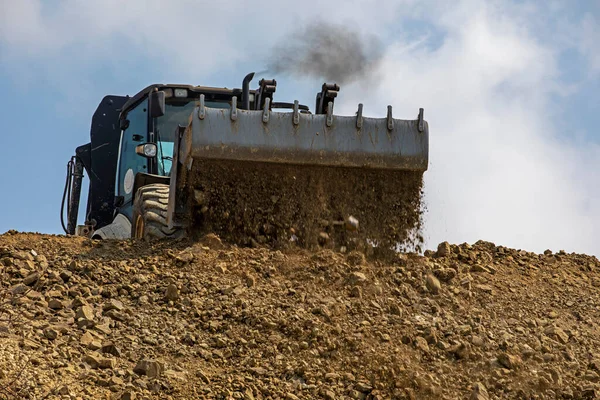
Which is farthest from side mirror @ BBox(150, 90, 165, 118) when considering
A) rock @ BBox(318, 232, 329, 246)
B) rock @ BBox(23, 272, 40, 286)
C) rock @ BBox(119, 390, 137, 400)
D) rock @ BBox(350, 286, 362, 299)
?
rock @ BBox(119, 390, 137, 400)

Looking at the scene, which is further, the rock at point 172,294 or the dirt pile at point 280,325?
the rock at point 172,294

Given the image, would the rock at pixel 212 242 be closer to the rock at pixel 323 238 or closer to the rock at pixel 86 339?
the rock at pixel 323 238

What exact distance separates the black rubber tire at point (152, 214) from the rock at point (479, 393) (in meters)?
3.06

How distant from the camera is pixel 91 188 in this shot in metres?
11.2

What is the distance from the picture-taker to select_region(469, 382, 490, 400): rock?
6.06 metres

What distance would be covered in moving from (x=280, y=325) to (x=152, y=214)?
2308mm

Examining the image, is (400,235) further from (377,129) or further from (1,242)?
(1,242)

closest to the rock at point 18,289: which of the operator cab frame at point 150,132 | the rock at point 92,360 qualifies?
the rock at point 92,360

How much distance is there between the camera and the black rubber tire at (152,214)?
27.3ft

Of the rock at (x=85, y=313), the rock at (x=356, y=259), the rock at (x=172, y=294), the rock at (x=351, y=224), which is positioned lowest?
the rock at (x=85, y=313)

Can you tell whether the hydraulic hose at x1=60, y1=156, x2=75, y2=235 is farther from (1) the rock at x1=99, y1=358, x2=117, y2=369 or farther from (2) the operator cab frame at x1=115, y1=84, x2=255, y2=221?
(1) the rock at x1=99, y1=358, x2=117, y2=369

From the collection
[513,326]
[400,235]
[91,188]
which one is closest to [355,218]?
[400,235]

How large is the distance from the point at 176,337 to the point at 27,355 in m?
1.02

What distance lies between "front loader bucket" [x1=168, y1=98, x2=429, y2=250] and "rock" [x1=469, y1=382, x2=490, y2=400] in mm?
2177
